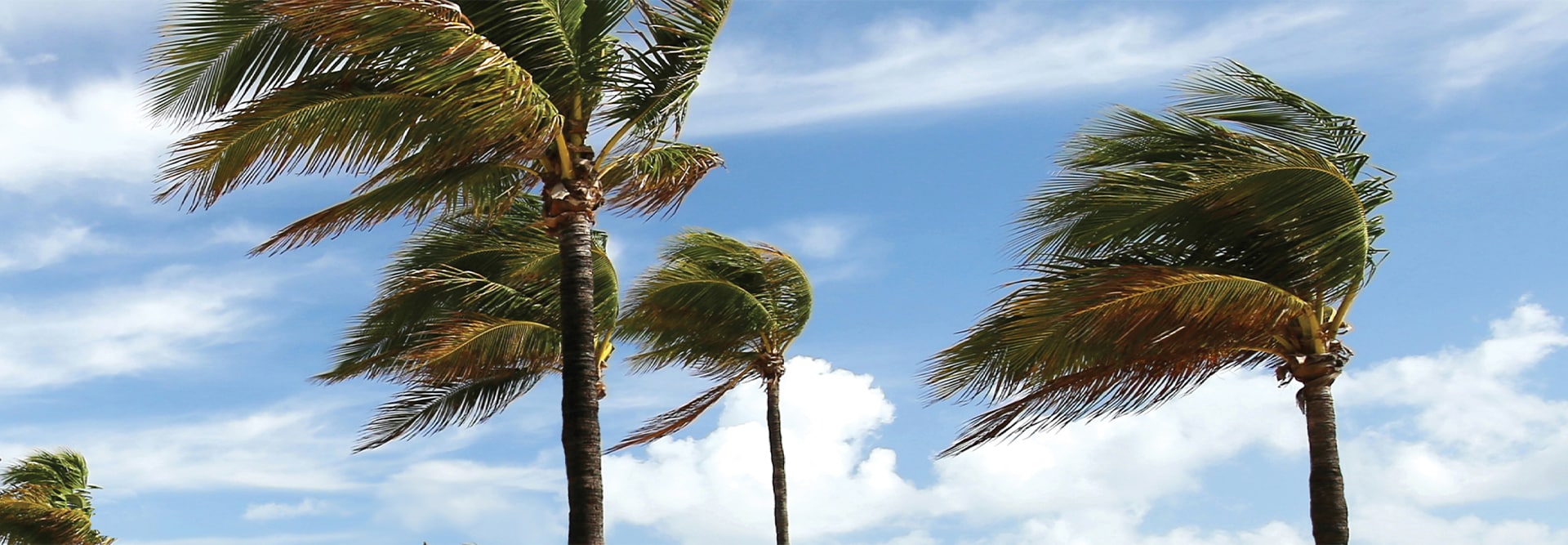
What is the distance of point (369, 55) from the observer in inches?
439

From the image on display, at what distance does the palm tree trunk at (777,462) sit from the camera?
2189 cm

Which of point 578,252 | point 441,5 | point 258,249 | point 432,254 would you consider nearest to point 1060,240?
point 578,252

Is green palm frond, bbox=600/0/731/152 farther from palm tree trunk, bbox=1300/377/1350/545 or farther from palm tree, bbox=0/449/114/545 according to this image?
palm tree, bbox=0/449/114/545

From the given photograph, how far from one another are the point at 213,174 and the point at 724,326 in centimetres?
1158

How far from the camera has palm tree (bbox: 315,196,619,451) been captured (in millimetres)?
18562

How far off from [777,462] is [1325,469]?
10861 mm

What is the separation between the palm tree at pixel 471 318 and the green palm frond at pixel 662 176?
10.0ft

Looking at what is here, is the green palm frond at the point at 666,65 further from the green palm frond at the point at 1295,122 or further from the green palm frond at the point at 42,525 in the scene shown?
the green palm frond at the point at 42,525

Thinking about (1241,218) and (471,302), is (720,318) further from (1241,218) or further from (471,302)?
(1241,218)

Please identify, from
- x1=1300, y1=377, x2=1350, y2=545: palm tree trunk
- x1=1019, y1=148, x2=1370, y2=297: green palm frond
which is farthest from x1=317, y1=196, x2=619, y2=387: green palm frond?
x1=1300, y1=377, x2=1350, y2=545: palm tree trunk

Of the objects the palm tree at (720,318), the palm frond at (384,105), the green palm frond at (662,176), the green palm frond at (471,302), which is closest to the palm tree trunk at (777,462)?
the palm tree at (720,318)

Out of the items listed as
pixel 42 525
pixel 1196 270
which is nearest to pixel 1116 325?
pixel 1196 270

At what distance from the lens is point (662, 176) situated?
15.5 meters

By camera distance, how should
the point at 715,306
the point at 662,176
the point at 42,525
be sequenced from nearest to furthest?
the point at 662,176
the point at 715,306
the point at 42,525
